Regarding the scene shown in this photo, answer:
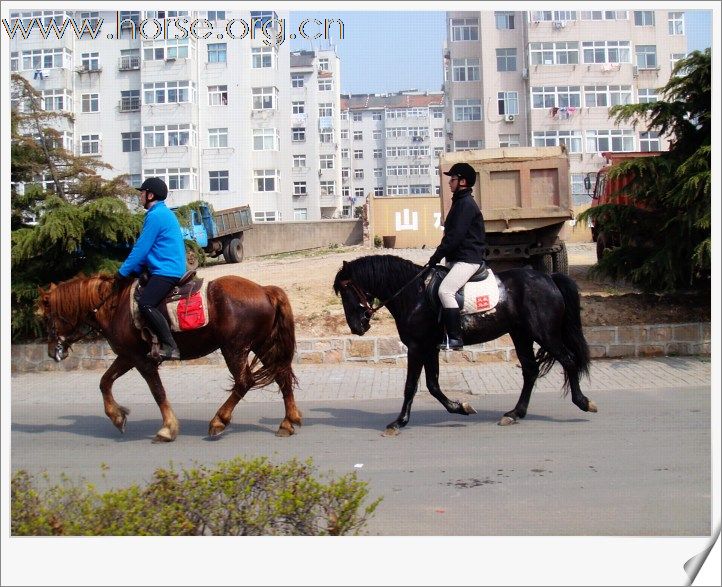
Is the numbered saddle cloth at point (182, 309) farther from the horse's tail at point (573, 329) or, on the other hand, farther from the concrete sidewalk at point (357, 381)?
the horse's tail at point (573, 329)

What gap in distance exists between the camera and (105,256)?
12820 mm

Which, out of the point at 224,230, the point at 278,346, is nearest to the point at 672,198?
the point at 278,346

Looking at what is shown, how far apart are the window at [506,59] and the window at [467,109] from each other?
5.64 feet

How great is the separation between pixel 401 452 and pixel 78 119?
10169 mm

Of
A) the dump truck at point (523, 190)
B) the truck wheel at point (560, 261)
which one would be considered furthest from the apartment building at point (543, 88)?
the dump truck at point (523, 190)

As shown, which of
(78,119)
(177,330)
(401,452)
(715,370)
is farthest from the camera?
(78,119)

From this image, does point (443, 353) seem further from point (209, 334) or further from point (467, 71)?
point (467, 71)

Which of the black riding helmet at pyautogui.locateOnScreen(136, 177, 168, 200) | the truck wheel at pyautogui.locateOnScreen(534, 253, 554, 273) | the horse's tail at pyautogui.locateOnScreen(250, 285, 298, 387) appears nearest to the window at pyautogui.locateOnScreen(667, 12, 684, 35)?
the truck wheel at pyautogui.locateOnScreen(534, 253, 554, 273)

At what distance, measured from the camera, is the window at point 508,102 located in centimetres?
3147

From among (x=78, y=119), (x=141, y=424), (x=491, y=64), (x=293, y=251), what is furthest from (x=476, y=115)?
(x=141, y=424)

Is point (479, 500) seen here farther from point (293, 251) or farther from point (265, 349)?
point (293, 251)

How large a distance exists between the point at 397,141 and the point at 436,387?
143 feet

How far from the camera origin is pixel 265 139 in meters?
35.6

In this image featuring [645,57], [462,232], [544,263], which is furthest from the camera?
[645,57]
